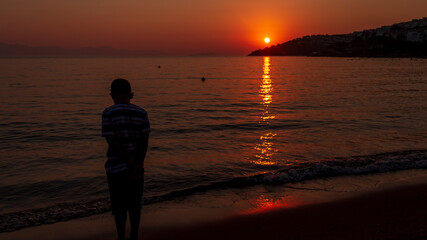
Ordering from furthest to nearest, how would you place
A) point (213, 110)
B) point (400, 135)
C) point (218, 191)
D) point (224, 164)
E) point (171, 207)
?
point (213, 110), point (400, 135), point (224, 164), point (218, 191), point (171, 207)

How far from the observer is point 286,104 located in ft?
84.3

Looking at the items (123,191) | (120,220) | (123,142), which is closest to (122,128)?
(123,142)

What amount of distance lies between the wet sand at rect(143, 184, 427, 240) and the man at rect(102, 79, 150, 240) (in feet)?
5.29

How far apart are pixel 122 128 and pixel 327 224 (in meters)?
4.07

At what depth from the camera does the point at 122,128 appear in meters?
4.30

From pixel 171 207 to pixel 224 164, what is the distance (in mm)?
3660

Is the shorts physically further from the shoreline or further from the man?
the shoreline

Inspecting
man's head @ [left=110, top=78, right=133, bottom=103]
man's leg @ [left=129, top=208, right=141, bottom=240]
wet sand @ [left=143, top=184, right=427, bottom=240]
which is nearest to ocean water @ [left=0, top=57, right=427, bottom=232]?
wet sand @ [left=143, top=184, right=427, bottom=240]

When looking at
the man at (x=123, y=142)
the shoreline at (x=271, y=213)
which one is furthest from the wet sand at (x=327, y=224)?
the man at (x=123, y=142)

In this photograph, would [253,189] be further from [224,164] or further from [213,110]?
[213,110]

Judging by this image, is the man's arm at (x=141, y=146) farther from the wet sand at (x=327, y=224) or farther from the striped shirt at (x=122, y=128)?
the wet sand at (x=327, y=224)

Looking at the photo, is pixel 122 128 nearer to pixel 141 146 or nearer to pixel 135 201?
pixel 141 146

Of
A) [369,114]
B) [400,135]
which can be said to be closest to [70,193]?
[400,135]

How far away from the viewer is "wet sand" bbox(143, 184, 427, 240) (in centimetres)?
547
